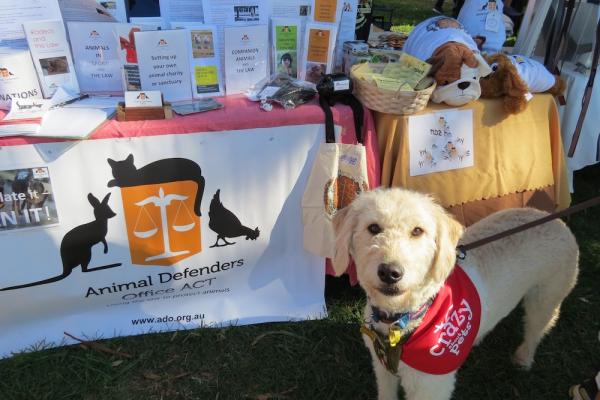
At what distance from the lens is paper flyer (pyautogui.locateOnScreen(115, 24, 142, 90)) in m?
2.48

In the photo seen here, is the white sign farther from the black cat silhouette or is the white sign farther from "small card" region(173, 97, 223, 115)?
the black cat silhouette

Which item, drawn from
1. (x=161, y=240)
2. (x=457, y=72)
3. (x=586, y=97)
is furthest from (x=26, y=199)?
(x=586, y=97)

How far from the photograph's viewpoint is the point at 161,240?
2641 millimetres

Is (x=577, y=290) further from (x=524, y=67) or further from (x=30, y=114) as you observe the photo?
(x=30, y=114)

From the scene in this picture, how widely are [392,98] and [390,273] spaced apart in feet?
4.12

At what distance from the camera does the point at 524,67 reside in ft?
9.61

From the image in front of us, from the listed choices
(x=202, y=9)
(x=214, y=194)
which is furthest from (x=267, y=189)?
(x=202, y=9)

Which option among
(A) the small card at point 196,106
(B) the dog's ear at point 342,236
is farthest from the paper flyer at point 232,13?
(B) the dog's ear at point 342,236

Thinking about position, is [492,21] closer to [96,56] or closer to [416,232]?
[416,232]

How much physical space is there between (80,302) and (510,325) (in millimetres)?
2633

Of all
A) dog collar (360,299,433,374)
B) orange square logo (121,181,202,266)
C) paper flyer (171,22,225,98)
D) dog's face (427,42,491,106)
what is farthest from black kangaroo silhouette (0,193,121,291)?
dog's face (427,42,491,106)

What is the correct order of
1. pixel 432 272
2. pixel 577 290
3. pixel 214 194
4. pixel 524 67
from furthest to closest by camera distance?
pixel 577 290 → pixel 524 67 → pixel 214 194 → pixel 432 272

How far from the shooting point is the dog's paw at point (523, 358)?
8.69ft

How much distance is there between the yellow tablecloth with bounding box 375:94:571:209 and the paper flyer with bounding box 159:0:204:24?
1208 mm
